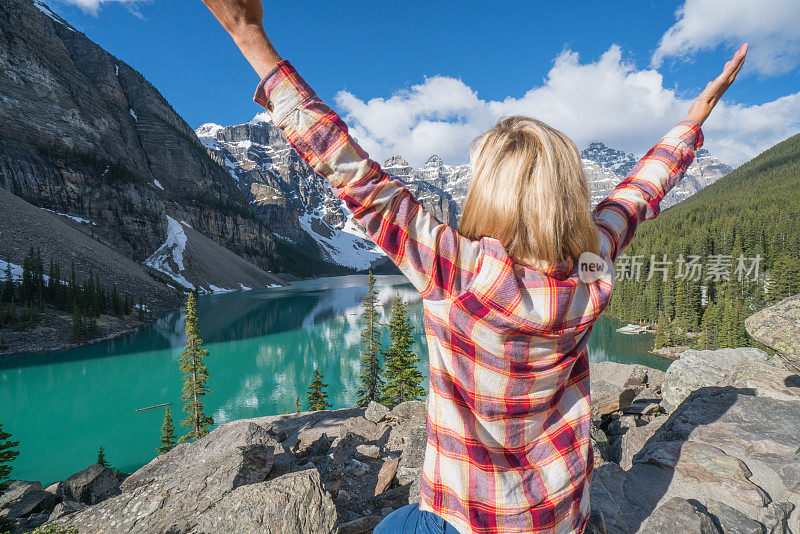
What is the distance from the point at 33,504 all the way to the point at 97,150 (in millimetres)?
108936

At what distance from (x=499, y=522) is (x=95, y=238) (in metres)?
91.0

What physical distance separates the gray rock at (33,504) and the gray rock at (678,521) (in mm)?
11580

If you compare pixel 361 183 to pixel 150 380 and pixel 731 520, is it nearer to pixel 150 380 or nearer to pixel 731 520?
pixel 731 520

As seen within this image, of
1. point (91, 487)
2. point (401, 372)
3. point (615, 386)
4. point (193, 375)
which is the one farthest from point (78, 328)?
point (615, 386)

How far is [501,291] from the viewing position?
0.97 metres

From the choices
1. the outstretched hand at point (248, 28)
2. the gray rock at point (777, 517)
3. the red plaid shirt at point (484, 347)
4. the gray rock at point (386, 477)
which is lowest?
the gray rock at point (386, 477)

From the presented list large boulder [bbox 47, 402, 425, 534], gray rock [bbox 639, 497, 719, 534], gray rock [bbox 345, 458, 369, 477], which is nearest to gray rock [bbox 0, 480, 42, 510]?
large boulder [bbox 47, 402, 425, 534]

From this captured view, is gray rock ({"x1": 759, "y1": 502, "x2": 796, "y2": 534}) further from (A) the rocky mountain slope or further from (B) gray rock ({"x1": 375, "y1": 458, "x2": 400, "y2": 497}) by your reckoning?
(A) the rocky mountain slope

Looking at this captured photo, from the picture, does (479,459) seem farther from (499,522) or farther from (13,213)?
(13,213)

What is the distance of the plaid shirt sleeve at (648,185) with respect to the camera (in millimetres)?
1513

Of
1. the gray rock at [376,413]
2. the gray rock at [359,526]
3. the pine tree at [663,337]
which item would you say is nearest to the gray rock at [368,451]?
the gray rock at [359,526]

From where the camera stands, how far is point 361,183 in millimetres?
977

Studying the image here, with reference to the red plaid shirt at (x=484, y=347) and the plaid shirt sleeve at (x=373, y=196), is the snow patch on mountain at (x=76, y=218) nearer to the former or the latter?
the plaid shirt sleeve at (x=373, y=196)

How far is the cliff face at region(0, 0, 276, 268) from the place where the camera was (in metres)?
72.9
